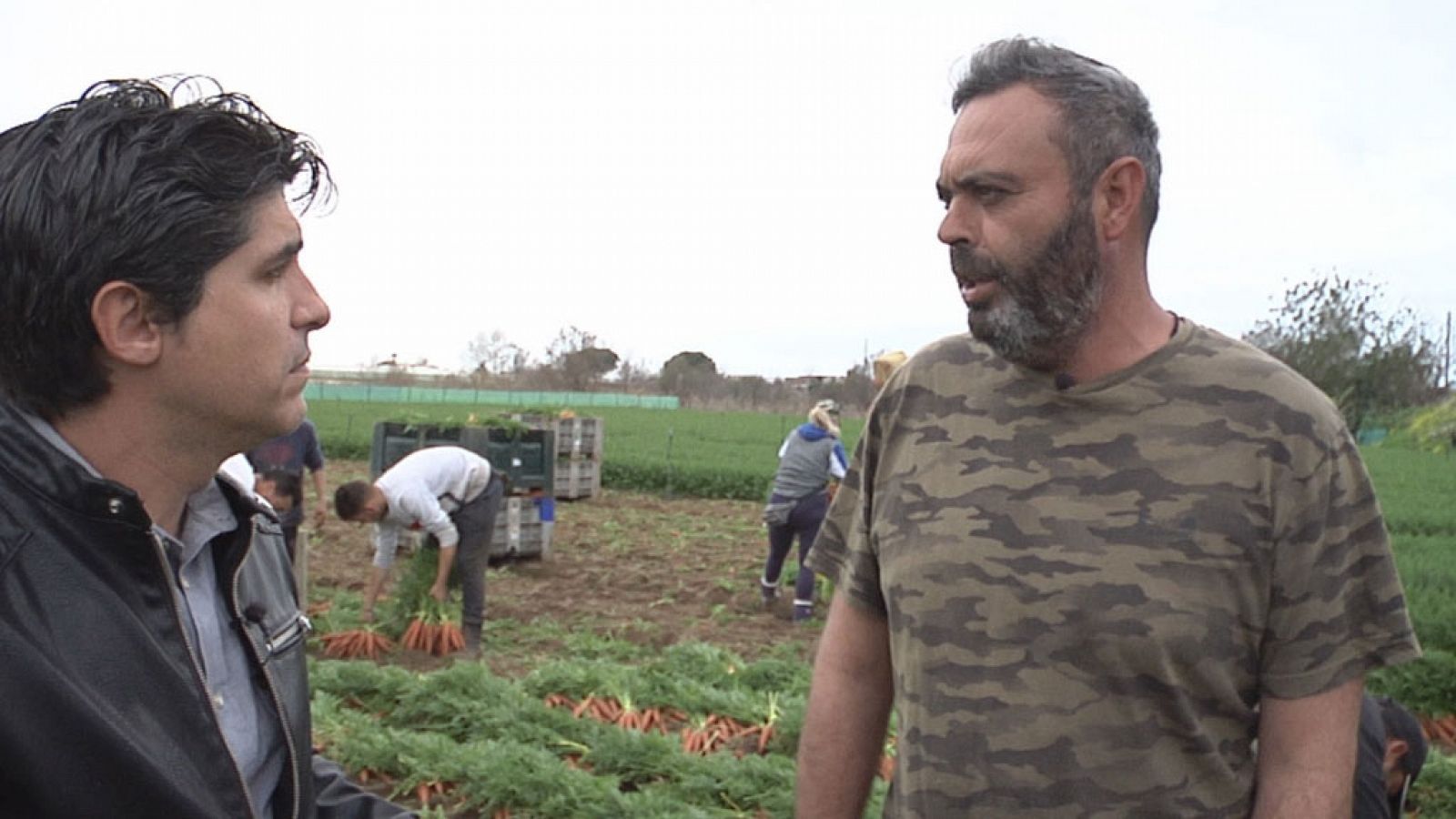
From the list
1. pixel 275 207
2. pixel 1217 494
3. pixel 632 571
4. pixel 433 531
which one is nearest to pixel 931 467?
pixel 1217 494

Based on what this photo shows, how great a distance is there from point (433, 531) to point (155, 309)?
6874 mm

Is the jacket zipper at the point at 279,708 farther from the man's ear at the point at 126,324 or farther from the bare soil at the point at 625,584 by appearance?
the bare soil at the point at 625,584

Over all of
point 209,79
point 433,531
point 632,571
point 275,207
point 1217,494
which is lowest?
point 632,571

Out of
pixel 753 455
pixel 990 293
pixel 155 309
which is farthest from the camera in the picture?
pixel 753 455

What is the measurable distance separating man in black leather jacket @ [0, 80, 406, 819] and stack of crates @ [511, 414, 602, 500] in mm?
14057

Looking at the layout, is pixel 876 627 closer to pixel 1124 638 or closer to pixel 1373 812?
pixel 1124 638

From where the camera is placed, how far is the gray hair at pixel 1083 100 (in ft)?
6.65

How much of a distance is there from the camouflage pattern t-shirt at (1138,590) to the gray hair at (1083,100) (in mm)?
314

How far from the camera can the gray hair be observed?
203 cm

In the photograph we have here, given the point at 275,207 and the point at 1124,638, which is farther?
the point at 1124,638

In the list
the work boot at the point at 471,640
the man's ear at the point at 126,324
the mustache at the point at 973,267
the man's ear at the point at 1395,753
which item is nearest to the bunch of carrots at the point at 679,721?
the work boot at the point at 471,640

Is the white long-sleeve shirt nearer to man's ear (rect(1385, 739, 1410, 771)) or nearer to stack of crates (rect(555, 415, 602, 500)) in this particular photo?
man's ear (rect(1385, 739, 1410, 771))

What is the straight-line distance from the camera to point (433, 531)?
820 cm

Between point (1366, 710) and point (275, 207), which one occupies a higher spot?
point (275, 207)
